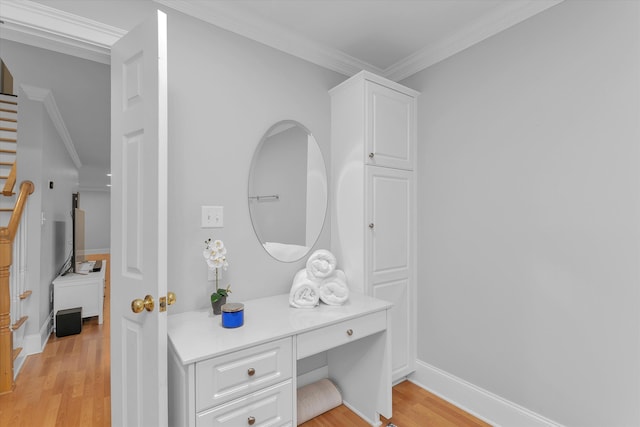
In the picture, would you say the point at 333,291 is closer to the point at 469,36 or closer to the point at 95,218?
the point at 469,36

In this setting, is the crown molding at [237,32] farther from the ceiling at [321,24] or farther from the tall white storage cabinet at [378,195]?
the tall white storage cabinet at [378,195]

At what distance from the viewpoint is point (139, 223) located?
132 cm

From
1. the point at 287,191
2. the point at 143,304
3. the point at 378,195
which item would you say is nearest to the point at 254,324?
the point at 143,304

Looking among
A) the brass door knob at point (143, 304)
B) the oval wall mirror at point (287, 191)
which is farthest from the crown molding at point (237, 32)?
the brass door knob at point (143, 304)

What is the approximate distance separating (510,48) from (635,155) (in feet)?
2.95

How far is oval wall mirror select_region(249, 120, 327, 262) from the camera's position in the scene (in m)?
1.98

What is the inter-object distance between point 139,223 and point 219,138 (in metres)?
0.72

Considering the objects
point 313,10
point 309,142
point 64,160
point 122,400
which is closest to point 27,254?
point 64,160

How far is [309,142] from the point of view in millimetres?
2229

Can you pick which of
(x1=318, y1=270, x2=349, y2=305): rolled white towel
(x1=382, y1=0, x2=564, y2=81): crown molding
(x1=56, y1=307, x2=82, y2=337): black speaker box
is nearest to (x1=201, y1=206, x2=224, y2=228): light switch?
(x1=318, y1=270, x2=349, y2=305): rolled white towel

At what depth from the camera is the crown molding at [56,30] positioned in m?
1.36

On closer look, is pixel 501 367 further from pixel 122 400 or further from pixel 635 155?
pixel 122 400

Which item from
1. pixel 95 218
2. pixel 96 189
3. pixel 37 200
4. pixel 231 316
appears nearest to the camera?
pixel 231 316

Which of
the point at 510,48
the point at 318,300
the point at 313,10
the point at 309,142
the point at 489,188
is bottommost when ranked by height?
the point at 318,300
